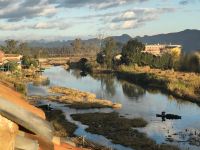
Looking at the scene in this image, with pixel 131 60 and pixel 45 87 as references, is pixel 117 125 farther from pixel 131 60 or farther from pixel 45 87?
pixel 131 60

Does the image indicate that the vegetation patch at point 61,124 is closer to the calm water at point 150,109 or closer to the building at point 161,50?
the calm water at point 150,109


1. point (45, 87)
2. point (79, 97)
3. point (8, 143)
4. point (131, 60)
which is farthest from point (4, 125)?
point (131, 60)

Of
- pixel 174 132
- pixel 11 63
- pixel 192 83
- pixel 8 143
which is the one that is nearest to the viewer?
pixel 8 143

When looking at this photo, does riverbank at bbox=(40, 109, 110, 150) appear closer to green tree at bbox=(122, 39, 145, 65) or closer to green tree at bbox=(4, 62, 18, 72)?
green tree at bbox=(4, 62, 18, 72)

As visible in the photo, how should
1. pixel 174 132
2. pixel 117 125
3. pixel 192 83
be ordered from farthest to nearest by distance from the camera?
pixel 192 83 < pixel 117 125 < pixel 174 132

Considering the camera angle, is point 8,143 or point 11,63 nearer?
point 8,143

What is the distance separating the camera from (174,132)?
104 feet

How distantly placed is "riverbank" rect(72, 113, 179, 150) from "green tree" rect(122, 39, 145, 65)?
186ft

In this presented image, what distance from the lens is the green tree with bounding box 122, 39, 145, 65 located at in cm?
9631

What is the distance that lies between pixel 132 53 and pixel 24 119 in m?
95.0

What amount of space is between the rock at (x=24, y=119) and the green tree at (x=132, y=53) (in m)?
94.0

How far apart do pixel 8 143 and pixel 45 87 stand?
6636cm

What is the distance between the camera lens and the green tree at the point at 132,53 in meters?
96.3

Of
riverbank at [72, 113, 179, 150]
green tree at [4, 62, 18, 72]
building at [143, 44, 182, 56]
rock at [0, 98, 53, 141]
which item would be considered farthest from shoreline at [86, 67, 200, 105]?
rock at [0, 98, 53, 141]
